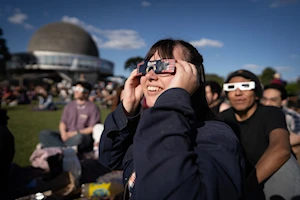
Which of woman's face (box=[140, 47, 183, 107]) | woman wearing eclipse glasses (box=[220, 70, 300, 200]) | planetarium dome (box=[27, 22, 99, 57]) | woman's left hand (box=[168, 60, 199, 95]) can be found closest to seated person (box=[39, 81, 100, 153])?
woman wearing eclipse glasses (box=[220, 70, 300, 200])

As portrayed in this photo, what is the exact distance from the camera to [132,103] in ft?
5.50

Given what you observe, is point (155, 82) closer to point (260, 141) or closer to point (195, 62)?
point (195, 62)

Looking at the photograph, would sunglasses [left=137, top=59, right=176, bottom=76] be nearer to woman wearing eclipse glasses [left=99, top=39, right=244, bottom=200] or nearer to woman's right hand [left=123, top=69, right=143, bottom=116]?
woman wearing eclipse glasses [left=99, top=39, right=244, bottom=200]

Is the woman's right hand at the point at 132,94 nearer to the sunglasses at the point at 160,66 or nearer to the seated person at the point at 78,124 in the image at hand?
the sunglasses at the point at 160,66

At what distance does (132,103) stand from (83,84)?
4655mm

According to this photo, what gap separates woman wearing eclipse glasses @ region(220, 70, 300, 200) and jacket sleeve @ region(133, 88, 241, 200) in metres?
1.19

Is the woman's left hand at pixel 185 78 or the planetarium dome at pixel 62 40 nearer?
the woman's left hand at pixel 185 78

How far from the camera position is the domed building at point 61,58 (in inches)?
2090

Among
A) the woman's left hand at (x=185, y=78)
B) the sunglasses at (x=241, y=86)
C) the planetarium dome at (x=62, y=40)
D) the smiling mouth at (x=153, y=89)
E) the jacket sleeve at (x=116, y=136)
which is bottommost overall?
the jacket sleeve at (x=116, y=136)

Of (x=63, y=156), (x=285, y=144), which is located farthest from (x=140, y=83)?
(x=63, y=156)

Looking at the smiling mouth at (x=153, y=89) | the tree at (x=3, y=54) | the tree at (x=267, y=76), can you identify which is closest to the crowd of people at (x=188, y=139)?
the smiling mouth at (x=153, y=89)

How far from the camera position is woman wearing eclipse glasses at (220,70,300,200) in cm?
210

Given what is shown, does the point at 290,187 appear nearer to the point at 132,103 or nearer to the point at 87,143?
the point at 132,103

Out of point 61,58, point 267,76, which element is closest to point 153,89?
point 267,76
